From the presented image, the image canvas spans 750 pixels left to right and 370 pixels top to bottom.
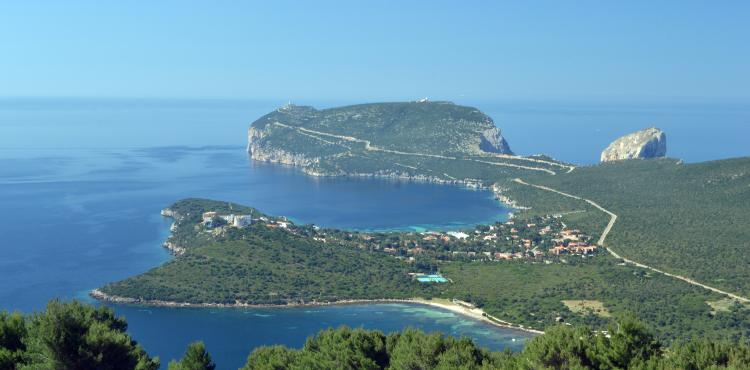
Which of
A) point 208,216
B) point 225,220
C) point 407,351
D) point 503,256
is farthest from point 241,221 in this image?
point 407,351

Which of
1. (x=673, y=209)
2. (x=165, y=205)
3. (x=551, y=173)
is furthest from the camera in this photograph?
(x=551, y=173)

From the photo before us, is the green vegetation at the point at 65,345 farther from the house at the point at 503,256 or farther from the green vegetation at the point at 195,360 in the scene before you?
the house at the point at 503,256

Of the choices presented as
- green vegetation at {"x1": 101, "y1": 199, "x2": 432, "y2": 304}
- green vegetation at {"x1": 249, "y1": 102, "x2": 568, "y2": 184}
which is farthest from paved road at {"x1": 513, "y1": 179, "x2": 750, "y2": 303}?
green vegetation at {"x1": 249, "y1": 102, "x2": 568, "y2": 184}

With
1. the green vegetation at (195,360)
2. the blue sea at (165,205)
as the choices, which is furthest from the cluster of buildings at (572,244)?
the green vegetation at (195,360)

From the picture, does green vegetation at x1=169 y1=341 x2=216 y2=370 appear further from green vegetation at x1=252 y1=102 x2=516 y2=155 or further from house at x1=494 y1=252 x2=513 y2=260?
green vegetation at x1=252 y1=102 x2=516 y2=155

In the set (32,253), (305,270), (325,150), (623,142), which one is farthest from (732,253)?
(325,150)

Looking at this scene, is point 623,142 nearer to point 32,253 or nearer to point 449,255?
point 449,255

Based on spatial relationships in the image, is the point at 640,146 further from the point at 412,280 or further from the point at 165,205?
the point at 412,280
